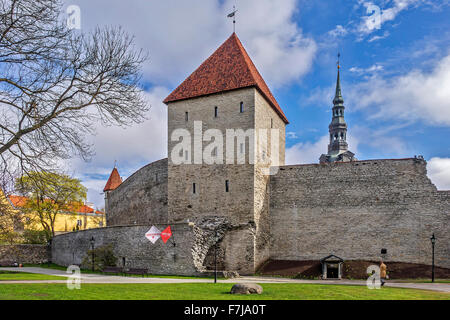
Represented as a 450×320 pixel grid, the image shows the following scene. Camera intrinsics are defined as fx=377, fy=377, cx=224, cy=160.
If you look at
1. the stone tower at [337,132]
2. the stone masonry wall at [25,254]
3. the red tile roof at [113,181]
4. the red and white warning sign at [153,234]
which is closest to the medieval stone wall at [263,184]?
the red and white warning sign at [153,234]

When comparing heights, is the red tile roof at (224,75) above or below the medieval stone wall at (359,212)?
above

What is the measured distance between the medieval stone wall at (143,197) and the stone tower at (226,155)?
3990 millimetres

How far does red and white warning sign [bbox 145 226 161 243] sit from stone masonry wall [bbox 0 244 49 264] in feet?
56.2

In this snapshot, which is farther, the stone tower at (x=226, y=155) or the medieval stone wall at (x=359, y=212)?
the stone tower at (x=226, y=155)

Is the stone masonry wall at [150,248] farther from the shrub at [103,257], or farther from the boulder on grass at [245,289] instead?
the boulder on grass at [245,289]

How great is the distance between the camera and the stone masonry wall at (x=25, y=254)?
3183 cm

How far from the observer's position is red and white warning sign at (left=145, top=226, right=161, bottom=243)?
20.5m

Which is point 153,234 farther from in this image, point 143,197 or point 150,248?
point 143,197

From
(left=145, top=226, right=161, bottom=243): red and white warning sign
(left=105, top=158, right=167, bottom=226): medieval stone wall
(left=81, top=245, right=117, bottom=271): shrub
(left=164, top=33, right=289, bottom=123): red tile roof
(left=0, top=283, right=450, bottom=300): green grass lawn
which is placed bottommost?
(left=81, top=245, right=117, bottom=271): shrub

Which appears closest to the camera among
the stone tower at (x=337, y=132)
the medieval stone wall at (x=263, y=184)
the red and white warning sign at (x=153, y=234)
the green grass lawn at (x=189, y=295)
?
the green grass lawn at (x=189, y=295)

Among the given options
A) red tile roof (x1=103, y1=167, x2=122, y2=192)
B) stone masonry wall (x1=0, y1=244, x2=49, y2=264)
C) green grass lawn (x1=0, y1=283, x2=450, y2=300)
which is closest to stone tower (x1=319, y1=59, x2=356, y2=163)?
red tile roof (x1=103, y1=167, x2=122, y2=192)

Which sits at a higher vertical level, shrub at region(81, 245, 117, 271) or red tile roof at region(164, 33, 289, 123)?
red tile roof at region(164, 33, 289, 123)

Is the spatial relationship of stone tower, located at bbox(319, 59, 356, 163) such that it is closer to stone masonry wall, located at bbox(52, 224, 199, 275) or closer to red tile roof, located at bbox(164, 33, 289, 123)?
red tile roof, located at bbox(164, 33, 289, 123)
